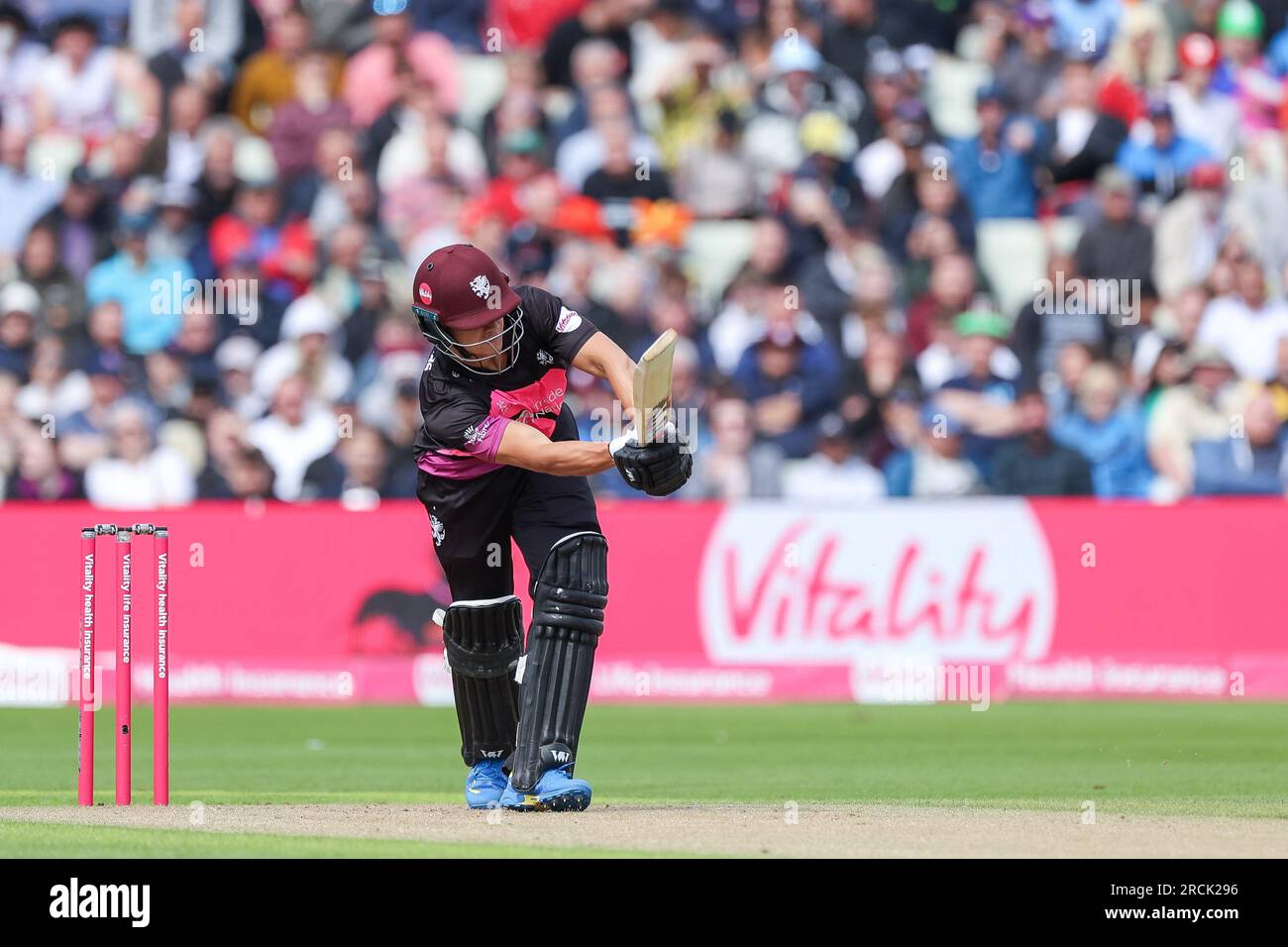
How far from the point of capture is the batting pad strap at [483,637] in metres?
9.80

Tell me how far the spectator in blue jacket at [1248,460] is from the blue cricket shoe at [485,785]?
951 centimetres

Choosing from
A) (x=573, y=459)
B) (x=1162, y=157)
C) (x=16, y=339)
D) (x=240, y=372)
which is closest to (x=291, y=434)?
(x=240, y=372)

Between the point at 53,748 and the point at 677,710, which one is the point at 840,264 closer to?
the point at 677,710

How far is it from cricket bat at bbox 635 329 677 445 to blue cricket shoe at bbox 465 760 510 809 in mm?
1923

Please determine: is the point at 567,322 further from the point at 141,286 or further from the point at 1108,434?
the point at 141,286

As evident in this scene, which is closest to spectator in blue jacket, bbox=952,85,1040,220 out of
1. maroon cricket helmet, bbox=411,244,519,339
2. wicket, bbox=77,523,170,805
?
maroon cricket helmet, bbox=411,244,519,339

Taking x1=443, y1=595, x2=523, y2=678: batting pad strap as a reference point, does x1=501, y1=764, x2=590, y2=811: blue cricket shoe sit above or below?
below

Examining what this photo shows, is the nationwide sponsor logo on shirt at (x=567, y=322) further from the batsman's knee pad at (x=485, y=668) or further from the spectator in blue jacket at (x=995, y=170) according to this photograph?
the spectator in blue jacket at (x=995, y=170)

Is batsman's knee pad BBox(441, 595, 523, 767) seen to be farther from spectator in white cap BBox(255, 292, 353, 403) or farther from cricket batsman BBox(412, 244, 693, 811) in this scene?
spectator in white cap BBox(255, 292, 353, 403)

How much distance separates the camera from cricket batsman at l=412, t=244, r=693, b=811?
9281 millimetres

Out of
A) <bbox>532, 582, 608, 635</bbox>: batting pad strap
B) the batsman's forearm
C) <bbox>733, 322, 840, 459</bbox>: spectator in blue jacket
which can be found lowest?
<bbox>532, 582, 608, 635</bbox>: batting pad strap

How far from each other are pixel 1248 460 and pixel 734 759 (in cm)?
652

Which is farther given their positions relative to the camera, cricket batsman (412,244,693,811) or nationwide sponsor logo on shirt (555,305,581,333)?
nationwide sponsor logo on shirt (555,305,581,333)

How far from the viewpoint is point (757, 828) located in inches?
353
